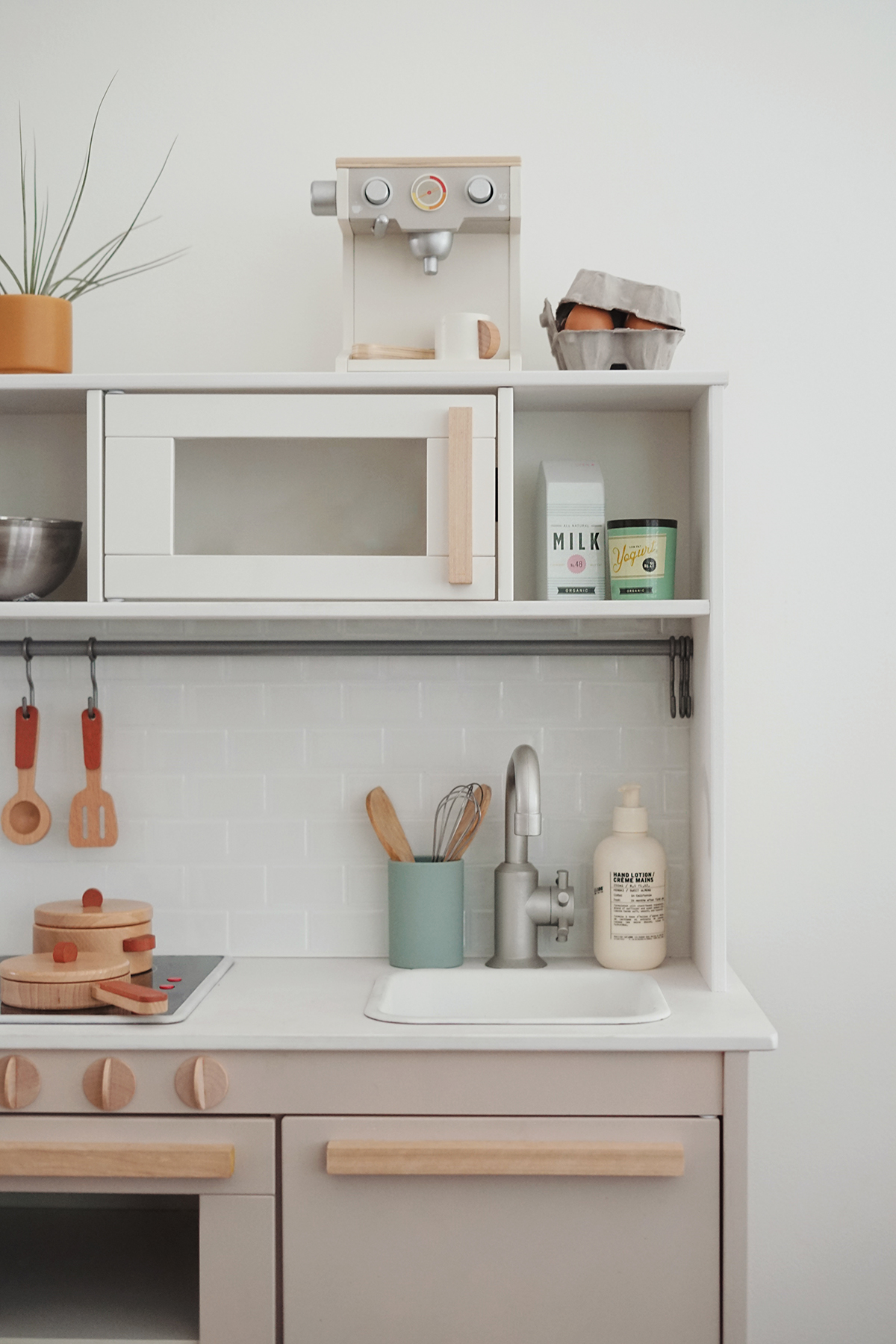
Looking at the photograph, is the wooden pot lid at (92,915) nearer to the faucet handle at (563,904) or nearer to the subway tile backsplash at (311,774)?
the subway tile backsplash at (311,774)

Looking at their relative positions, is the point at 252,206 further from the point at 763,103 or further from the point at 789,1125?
the point at 789,1125

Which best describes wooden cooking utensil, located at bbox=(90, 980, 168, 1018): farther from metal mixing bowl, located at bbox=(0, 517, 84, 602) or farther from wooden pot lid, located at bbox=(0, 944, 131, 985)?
metal mixing bowl, located at bbox=(0, 517, 84, 602)

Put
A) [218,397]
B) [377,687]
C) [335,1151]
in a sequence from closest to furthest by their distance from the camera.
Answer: [335,1151] → [218,397] → [377,687]

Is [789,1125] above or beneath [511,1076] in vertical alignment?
beneath

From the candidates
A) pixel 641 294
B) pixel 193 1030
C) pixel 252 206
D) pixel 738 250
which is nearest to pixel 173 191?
pixel 252 206

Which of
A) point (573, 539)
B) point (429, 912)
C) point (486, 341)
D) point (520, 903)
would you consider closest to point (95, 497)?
point (486, 341)

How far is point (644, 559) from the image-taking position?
1962 mm

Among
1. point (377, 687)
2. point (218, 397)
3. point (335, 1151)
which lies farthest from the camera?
point (377, 687)

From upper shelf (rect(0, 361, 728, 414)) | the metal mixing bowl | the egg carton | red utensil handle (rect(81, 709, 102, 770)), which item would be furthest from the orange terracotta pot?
the egg carton

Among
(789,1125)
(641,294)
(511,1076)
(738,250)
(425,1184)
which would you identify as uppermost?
(738,250)

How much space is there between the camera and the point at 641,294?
194cm

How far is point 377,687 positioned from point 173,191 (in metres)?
1.06

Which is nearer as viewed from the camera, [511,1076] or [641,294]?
[511,1076]

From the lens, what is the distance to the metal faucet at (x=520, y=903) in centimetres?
206
